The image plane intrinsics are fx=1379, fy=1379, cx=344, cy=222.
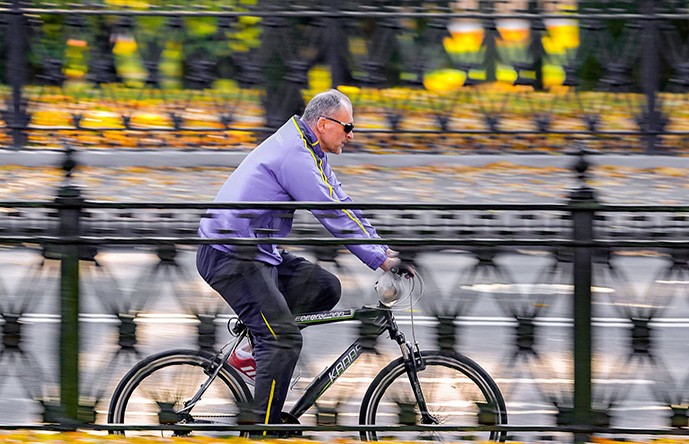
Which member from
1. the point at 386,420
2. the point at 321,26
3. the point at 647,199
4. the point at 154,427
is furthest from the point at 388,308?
the point at 321,26

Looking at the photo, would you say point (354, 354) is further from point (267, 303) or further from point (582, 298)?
point (582, 298)

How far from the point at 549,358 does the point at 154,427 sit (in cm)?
173

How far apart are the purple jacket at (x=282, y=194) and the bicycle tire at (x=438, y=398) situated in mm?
538

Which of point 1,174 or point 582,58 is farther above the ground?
point 582,58

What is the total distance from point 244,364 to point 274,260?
514 millimetres

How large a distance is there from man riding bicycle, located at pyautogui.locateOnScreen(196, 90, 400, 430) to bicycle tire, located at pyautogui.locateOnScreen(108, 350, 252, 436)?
0.15 m

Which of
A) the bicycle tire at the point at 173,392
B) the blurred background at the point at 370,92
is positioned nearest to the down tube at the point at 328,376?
the bicycle tire at the point at 173,392

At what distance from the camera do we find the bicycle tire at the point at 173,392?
6.03m

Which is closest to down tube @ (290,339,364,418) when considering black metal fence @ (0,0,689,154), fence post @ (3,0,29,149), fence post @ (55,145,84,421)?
fence post @ (55,145,84,421)

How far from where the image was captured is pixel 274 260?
19.5 feet

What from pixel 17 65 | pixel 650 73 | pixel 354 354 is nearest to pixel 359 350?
pixel 354 354

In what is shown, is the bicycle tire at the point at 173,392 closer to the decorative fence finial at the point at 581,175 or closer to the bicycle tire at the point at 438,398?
the bicycle tire at the point at 438,398

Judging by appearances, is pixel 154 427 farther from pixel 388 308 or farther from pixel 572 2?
pixel 572 2

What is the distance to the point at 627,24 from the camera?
13859mm
